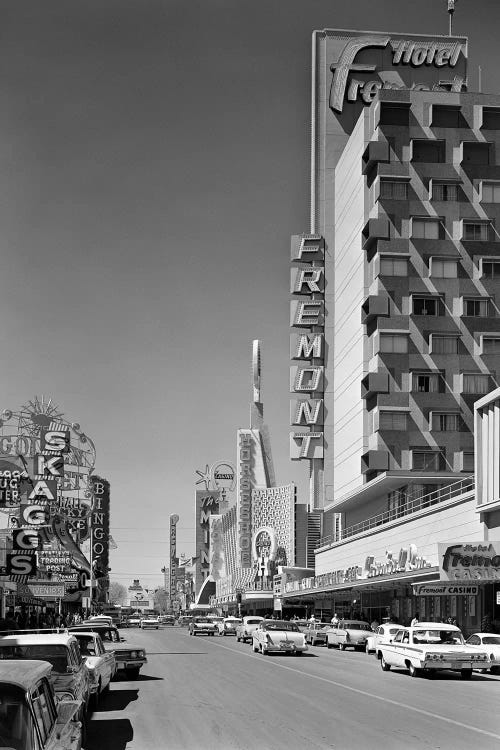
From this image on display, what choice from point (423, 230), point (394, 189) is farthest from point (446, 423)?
point (394, 189)

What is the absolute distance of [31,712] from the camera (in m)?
8.16

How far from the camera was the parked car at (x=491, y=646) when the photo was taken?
3096 cm

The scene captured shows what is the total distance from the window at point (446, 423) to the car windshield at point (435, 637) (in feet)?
129

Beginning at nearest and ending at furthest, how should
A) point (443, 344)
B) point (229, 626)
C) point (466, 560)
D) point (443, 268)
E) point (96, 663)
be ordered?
point (96, 663), point (466, 560), point (443, 344), point (443, 268), point (229, 626)

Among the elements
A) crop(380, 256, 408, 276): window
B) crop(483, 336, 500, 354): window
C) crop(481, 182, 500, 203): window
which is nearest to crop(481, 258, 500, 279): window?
crop(483, 336, 500, 354): window

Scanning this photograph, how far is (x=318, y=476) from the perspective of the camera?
92875mm

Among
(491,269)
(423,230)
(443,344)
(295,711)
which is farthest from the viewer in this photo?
(423,230)

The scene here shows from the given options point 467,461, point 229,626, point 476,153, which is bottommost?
point 229,626

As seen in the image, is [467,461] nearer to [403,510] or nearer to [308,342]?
[403,510]

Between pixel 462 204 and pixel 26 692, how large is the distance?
218ft

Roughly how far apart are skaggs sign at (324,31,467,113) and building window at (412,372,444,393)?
32257 millimetres

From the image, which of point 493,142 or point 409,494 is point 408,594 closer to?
point 409,494

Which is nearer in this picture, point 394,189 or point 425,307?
point 425,307

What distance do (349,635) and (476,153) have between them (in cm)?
3841
